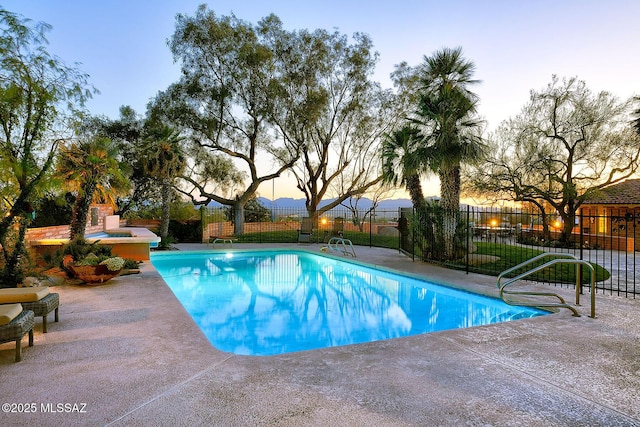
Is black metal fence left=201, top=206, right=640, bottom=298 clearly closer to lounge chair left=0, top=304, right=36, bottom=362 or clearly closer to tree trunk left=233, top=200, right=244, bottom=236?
tree trunk left=233, top=200, right=244, bottom=236

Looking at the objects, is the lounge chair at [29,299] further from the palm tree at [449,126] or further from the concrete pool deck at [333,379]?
the palm tree at [449,126]

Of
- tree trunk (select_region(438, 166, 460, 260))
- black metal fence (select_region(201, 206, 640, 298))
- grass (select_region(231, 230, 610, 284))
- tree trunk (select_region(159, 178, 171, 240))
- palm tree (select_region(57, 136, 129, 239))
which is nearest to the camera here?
palm tree (select_region(57, 136, 129, 239))

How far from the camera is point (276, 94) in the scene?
20.6 meters

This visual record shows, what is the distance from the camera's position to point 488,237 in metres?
19.2

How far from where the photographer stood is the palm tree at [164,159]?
625 inches

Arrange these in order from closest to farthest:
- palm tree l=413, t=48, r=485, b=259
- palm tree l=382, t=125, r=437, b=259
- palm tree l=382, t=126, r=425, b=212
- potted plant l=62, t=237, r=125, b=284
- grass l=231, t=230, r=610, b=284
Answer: potted plant l=62, t=237, r=125, b=284 → grass l=231, t=230, r=610, b=284 → palm tree l=413, t=48, r=485, b=259 → palm tree l=382, t=125, r=437, b=259 → palm tree l=382, t=126, r=425, b=212

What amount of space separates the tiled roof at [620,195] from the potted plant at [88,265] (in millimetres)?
→ 19752

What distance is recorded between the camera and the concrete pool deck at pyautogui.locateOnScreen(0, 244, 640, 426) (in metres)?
2.65

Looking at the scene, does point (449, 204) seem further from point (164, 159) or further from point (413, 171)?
point (164, 159)

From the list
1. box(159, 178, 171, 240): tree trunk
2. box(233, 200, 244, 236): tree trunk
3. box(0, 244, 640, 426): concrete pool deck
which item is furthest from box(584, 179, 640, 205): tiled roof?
box(159, 178, 171, 240): tree trunk

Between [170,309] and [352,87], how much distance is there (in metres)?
19.1

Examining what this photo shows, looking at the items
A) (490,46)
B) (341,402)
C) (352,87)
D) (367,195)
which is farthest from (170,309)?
(367,195)

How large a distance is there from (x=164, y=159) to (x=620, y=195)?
73.3 feet

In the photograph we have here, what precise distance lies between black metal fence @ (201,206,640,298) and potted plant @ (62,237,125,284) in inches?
314
